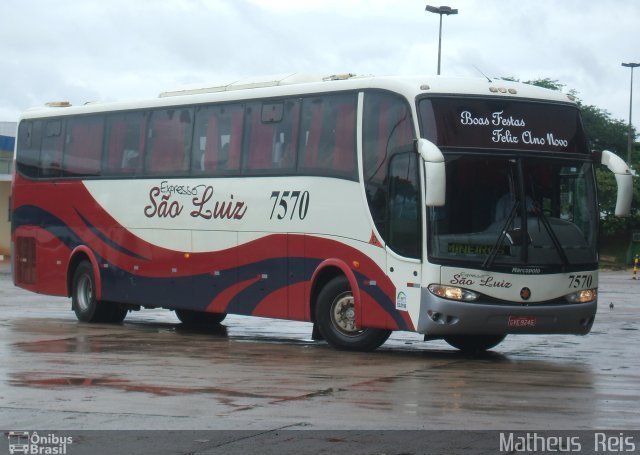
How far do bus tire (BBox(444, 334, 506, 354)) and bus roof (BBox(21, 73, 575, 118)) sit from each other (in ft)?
11.1

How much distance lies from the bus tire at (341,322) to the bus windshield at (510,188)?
1889 millimetres

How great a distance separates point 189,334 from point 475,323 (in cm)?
641

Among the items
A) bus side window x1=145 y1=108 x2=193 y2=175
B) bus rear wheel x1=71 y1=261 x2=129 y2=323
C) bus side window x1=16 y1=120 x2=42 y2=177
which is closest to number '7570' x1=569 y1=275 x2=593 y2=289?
bus side window x1=145 y1=108 x2=193 y2=175

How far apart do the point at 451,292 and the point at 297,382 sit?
10.4 ft

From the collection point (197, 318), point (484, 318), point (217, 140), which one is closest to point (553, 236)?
point (484, 318)

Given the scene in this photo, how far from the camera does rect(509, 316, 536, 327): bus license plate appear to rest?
15847 millimetres

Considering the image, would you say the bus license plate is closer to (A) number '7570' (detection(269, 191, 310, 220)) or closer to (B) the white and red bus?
(B) the white and red bus

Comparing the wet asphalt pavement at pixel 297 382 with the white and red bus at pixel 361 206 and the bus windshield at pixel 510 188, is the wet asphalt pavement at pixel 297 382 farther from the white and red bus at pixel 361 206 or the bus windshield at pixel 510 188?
the bus windshield at pixel 510 188

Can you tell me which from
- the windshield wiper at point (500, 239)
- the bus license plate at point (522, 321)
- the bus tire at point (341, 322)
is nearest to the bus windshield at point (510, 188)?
the windshield wiper at point (500, 239)

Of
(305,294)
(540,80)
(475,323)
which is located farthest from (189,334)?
(540,80)

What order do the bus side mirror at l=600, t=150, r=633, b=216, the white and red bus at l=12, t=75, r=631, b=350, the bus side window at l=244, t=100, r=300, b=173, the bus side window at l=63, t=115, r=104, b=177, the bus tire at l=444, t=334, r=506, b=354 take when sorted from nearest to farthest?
the white and red bus at l=12, t=75, r=631, b=350 → the bus side mirror at l=600, t=150, r=633, b=216 → the bus tire at l=444, t=334, r=506, b=354 → the bus side window at l=244, t=100, r=300, b=173 → the bus side window at l=63, t=115, r=104, b=177

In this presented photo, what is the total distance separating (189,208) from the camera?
67.1ft

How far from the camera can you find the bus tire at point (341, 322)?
674 inches

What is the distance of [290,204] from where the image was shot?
59.8ft
